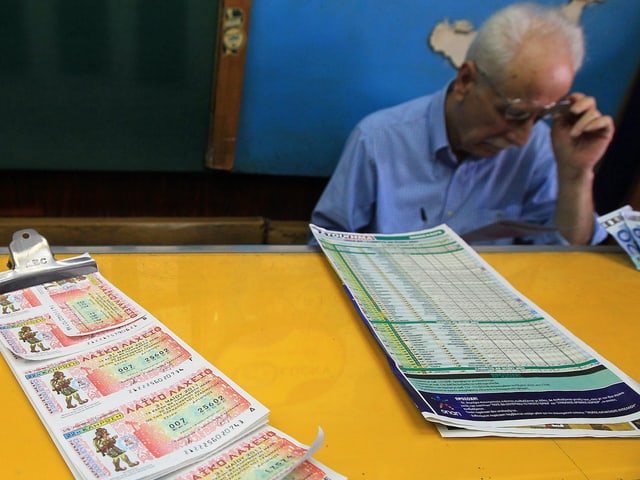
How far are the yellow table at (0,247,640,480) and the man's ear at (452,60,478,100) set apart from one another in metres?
0.51

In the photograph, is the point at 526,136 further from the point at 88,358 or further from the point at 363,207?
the point at 88,358

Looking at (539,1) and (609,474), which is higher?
(539,1)

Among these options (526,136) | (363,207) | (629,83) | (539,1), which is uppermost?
(539,1)

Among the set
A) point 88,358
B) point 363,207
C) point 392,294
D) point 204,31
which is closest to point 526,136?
point 363,207

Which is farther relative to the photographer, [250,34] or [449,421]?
[250,34]

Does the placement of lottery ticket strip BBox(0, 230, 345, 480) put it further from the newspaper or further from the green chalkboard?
the green chalkboard

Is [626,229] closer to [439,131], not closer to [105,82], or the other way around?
[439,131]

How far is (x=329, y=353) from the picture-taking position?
2.47ft

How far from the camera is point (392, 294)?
0.90m

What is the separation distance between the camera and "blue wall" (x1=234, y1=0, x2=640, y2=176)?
5.65 ft

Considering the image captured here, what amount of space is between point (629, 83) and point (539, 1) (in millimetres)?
515

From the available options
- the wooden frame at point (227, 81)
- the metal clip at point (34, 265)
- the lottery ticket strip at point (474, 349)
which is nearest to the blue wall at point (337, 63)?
the wooden frame at point (227, 81)

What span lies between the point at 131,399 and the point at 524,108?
1.11 meters

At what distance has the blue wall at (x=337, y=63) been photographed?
172 centimetres
